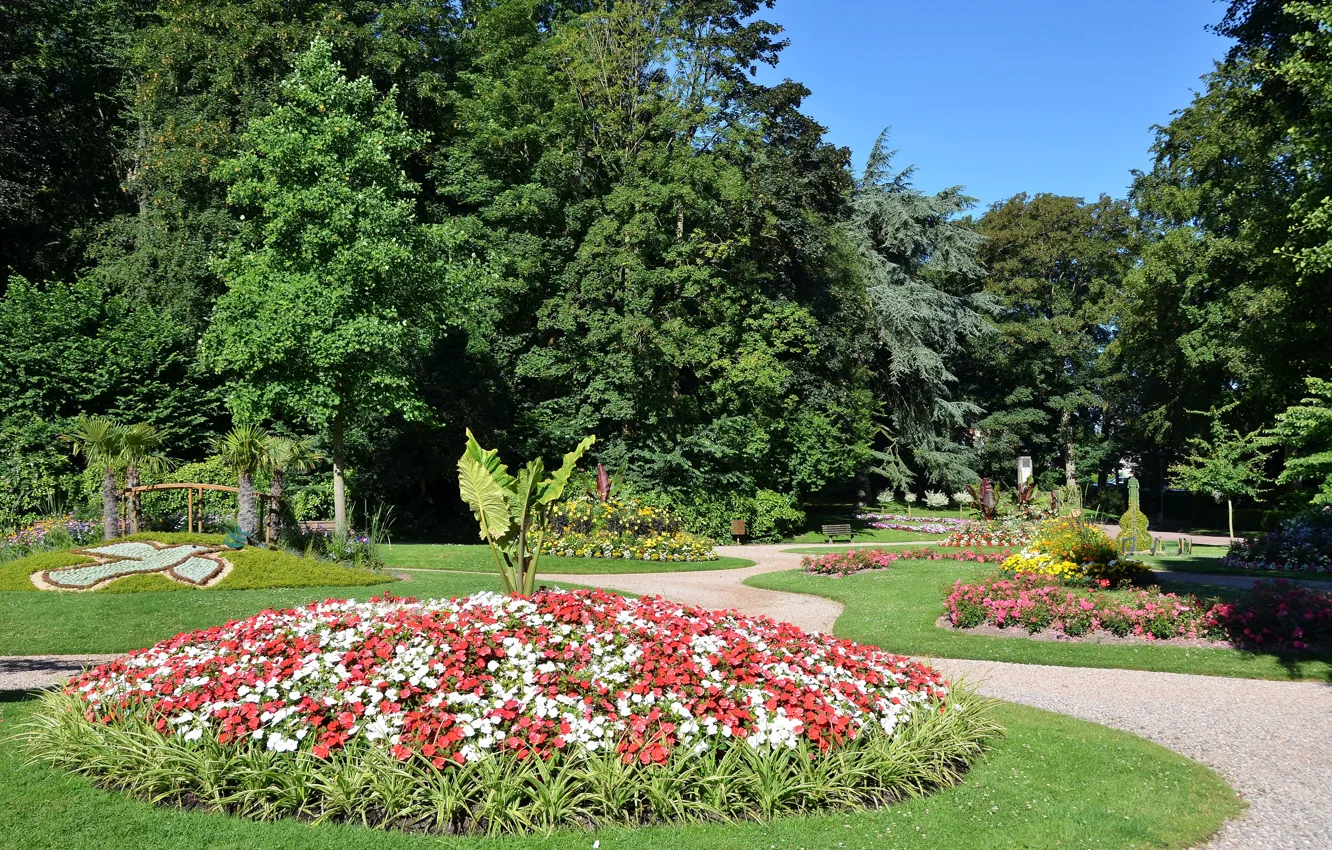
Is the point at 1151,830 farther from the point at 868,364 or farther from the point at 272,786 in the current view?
the point at 868,364

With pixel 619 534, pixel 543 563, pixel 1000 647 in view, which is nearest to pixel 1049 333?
pixel 619 534

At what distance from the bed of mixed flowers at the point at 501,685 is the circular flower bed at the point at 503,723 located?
2 cm

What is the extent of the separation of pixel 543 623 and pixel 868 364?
31328 millimetres

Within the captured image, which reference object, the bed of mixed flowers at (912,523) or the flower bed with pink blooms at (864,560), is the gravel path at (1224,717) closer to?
the flower bed with pink blooms at (864,560)

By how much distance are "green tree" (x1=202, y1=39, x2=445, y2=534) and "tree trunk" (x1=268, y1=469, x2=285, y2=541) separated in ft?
8.74

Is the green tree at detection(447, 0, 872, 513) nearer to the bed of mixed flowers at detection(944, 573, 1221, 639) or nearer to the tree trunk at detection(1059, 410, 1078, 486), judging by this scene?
the bed of mixed flowers at detection(944, 573, 1221, 639)

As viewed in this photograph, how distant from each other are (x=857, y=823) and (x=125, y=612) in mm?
9772

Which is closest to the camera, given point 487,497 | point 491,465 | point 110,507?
point 487,497

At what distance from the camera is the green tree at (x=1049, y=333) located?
135ft

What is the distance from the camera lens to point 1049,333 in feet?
134

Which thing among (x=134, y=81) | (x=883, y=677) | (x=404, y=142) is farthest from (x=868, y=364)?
(x=883, y=677)

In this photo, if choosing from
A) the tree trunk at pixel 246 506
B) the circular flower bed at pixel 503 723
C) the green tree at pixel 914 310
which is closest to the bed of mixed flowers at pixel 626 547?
the tree trunk at pixel 246 506

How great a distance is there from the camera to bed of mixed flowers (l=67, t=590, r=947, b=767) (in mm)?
5133

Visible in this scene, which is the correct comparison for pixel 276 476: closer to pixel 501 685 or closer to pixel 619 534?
pixel 619 534
